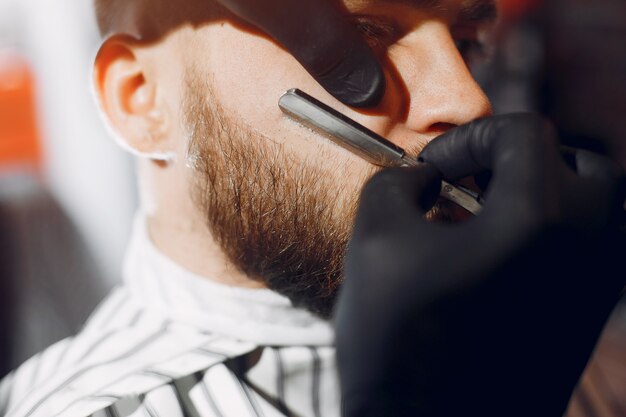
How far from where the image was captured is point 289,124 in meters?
0.80

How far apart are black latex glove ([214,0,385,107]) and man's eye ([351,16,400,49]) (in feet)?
0.16

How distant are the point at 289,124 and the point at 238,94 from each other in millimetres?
78

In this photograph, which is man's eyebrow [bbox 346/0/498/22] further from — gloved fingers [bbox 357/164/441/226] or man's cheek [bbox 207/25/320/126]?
gloved fingers [bbox 357/164/441/226]

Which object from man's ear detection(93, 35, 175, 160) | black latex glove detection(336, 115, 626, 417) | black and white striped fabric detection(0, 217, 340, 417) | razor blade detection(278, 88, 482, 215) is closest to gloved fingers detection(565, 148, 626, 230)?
black latex glove detection(336, 115, 626, 417)

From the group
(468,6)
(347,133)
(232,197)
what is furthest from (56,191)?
(468,6)

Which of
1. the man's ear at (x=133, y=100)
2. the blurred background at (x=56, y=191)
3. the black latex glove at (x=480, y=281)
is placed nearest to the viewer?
the black latex glove at (x=480, y=281)

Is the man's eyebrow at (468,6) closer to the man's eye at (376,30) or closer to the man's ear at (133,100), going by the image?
the man's eye at (376,30)

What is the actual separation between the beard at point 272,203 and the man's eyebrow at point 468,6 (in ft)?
0.60

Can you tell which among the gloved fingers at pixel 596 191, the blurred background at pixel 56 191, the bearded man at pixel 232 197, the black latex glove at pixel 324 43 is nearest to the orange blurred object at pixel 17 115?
the blurred background at pixel 56 191

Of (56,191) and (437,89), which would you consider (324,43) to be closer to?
(437,89)

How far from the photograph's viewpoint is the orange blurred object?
1161mm

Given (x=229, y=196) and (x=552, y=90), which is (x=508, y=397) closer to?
(x=229, y=196)

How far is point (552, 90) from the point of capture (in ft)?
8.88

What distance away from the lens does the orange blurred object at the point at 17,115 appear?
3.81 ft
